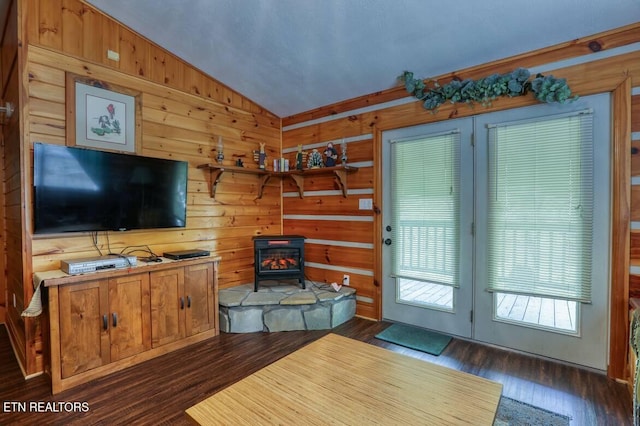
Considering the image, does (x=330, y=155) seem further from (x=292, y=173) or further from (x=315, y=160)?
(x=292, y=173)

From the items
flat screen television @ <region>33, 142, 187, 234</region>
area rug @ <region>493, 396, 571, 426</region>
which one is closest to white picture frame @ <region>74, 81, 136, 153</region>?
flat screen television @ <region>33, 142, 187, 234</region>

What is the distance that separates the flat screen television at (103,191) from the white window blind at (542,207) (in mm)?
3005

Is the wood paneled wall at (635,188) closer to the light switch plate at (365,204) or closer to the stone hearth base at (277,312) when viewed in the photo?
the light switch plate at (365,204)

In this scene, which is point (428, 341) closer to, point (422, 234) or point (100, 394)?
point (422, 234)

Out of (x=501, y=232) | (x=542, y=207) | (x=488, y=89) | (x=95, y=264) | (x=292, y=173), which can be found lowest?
(x=95, y=264)

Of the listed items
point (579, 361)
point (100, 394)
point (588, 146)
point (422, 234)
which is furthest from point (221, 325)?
point (588, 146)

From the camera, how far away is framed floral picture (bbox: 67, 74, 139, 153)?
2604mm

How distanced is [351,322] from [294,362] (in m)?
1.91

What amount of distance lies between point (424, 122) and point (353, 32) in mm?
1116

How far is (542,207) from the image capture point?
2590 mm

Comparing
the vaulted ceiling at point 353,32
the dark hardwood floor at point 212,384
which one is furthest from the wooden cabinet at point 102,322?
the vaulted ceiling at point 353,32

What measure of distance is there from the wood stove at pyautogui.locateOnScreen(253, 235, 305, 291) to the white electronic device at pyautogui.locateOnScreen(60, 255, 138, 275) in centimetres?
127

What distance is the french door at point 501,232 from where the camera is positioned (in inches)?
95.0

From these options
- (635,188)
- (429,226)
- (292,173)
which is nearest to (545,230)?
(635,188)
